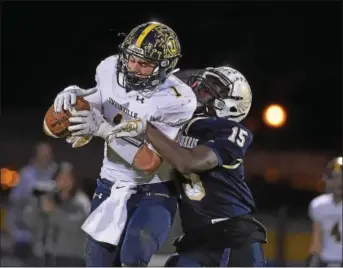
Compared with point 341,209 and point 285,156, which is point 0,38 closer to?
point 341,209

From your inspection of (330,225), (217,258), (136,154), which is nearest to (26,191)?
(330,225)

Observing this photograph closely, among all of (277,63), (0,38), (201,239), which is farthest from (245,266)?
(277,63)

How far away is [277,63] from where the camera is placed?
6.06 metres

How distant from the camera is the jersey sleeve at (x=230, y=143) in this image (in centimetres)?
237

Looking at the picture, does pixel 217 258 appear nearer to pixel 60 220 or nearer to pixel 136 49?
pixel 136 49

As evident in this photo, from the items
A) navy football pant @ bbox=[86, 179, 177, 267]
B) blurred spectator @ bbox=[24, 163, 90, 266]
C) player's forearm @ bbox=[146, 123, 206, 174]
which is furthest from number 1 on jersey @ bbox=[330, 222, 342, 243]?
player's forearm @ bbox=[146, 123, 206, 174]

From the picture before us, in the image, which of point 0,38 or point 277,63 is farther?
point 277,63

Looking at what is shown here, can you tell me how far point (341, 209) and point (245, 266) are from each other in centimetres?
147

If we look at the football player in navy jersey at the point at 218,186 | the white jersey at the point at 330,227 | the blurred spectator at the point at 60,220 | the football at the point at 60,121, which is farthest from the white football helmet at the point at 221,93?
the white jersey at the point at 330,227

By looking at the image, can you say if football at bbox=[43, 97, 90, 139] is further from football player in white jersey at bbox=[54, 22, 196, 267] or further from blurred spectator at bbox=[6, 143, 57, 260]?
blurred spectator at bbox=[6, 143, 57, 260]

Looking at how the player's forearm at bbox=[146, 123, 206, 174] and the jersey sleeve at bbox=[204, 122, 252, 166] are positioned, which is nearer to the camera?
the player's forearm at bbox=[146, 123, 206, 174]

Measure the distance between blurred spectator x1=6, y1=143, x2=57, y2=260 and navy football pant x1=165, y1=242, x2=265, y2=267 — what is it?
1.45 meters

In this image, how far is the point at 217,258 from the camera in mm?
2473

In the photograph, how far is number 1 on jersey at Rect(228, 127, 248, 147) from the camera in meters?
2.40
